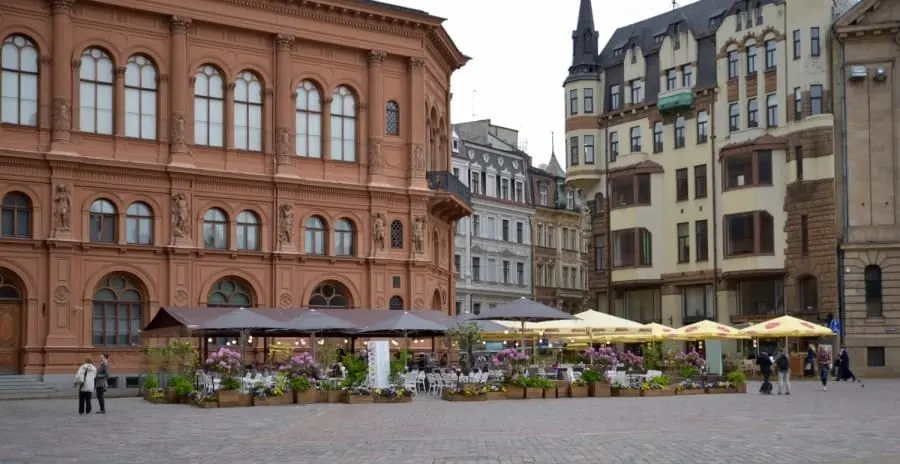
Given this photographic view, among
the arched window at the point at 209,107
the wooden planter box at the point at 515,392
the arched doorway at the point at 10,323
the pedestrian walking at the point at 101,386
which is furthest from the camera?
the arched window at the point at 209,107

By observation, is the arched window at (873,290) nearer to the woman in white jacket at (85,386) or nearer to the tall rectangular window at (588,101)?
the tall rectangular window at (588,101)

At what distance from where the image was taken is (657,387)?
42688 millimetres

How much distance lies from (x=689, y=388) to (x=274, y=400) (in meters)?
13.9

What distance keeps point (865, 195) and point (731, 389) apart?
2414 cm

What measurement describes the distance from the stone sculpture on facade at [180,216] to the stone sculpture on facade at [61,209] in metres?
4.21

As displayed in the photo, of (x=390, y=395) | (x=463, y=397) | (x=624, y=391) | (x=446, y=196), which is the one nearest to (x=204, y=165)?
(x=446, y=196)

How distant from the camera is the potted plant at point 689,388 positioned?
43188mm

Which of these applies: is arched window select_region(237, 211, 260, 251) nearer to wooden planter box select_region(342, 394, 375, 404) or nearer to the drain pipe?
wooden planter box select_region(342, 394, 375, 404)

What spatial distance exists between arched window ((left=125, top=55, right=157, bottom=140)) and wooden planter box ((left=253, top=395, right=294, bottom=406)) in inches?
684

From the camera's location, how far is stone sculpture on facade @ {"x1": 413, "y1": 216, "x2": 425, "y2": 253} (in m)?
57.6

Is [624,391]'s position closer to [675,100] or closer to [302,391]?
[302,391]

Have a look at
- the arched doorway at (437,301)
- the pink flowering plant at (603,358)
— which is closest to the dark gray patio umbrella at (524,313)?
the pink flowering plant at (603,358)

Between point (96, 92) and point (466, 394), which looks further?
point (96, 92)

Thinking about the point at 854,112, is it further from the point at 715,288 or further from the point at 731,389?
the point at 731,389
